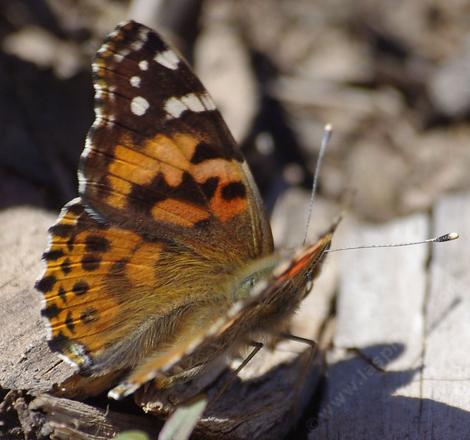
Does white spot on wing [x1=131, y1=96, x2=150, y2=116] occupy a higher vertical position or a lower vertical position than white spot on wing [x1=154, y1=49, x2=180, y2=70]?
lower

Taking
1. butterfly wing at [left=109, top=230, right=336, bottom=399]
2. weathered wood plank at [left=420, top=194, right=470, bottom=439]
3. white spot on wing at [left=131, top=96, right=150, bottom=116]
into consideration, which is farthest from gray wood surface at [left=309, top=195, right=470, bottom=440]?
white spot on wing at [left=131, top=96, right=150, bottom=116]

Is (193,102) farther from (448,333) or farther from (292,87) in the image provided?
(292,87)

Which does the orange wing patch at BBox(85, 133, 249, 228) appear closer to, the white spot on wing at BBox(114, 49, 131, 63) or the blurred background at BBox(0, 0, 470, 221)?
the white spot on wing at BBox(114, 49, 131, 63)

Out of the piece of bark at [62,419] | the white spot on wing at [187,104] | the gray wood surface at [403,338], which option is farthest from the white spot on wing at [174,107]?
the gray wood surface at [403,338]

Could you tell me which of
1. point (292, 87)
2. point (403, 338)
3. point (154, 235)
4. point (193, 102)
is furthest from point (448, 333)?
point (292, 87)

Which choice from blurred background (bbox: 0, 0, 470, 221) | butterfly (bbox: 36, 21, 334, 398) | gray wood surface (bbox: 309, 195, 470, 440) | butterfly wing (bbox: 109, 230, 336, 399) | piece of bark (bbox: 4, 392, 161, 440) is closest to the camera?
butterfly wing (bbox: 109, 230, 336, 399)

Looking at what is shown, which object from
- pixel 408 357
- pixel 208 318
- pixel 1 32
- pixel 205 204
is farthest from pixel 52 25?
pixel 408 357

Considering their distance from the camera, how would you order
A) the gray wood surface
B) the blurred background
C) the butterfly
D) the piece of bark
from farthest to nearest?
the blurred background, the gray wood surface, the butterfly, the piece of bark

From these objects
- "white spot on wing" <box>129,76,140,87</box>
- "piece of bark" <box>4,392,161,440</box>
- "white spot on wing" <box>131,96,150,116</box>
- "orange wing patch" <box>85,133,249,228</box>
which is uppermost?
"white spot on wing" <box>129,76,140,87</box>

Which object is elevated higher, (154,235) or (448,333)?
(154,235)
